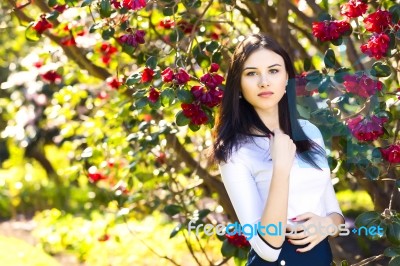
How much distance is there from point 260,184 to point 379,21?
738 millimetres

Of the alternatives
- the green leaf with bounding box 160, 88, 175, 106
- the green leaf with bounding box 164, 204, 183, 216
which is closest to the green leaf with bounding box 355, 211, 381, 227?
the green leaf with bounding box 160, 88, 175, 106

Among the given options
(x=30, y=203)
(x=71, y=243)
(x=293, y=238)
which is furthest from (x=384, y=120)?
(x=30, y=203)

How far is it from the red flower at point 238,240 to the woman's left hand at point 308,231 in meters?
0.89

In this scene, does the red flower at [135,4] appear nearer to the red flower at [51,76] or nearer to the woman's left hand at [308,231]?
the woman's left hand at [308,231]

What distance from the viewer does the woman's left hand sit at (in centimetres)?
210

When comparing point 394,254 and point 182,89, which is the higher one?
point 182,89

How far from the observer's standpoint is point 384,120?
2443 mm

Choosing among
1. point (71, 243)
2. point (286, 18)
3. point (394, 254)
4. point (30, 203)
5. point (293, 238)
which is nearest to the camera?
point (293, 238)

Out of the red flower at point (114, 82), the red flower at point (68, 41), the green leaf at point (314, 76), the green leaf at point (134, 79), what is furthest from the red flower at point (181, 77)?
the red flower at point (68, 41)

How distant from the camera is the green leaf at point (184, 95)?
2.43 m

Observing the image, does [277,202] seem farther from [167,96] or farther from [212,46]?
[212,46]

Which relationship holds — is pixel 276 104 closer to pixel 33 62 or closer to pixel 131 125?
pixel 131 125

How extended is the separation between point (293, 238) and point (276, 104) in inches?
14.9

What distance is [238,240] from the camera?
3.06 m
